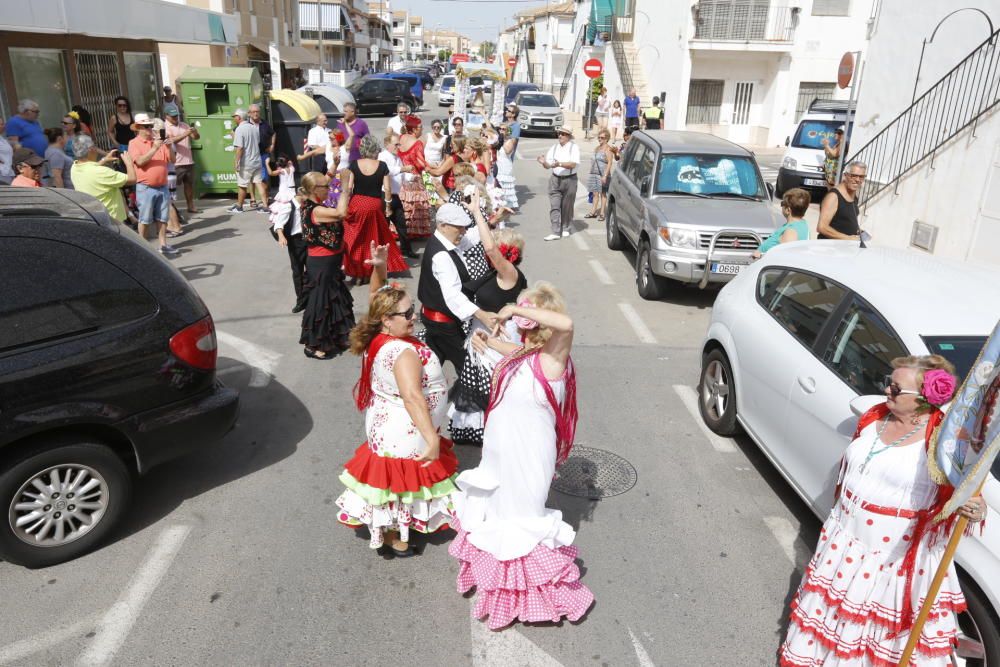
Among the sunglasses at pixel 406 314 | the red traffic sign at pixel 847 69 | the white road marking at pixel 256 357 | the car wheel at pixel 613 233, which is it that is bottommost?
the white road marking at pixel 256 357

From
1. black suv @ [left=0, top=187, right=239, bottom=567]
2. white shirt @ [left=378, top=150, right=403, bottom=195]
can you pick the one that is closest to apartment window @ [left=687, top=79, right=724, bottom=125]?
white shirt @ [left=378, top=150, right=403, bottom=195]

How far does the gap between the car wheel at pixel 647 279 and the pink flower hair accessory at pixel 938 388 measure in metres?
6.05

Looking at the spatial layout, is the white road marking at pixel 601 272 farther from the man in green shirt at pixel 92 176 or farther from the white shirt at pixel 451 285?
the man in green shirt at pixel 92 176

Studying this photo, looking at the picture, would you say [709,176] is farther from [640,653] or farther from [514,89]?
[514,89]

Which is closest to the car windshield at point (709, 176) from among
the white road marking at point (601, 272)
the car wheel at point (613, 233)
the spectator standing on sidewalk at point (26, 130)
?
the white road marking at point (601, 272)

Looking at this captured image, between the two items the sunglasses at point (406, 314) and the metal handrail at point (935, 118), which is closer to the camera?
the sunglasses at point (406, 314)

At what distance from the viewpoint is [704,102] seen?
2895 centimetres

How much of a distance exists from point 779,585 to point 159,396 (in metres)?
3.57

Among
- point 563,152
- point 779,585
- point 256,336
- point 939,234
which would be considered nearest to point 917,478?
point 779,585

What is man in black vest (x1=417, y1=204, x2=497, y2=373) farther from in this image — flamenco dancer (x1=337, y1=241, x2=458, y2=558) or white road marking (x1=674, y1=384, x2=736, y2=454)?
white road marking (x1=674, y1=384, x2=736, y2=454)

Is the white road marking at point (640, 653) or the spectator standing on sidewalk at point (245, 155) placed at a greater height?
the spectator standing on sidewalk at point (245, 155)

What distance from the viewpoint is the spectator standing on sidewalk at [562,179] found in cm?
1145

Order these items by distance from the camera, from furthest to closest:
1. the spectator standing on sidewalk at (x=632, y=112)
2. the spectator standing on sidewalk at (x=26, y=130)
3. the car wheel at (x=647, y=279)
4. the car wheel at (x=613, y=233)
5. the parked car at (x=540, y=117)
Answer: the parked car at (x=540, y=117), the spectator standing on sidewalk at (x=632, y=112), the car wheel at (x=613, y=233), the spectator standing on sidewalk at (x=26, y=130), the car wheel at (x=647, y=279)

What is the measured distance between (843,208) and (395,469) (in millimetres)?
5323
